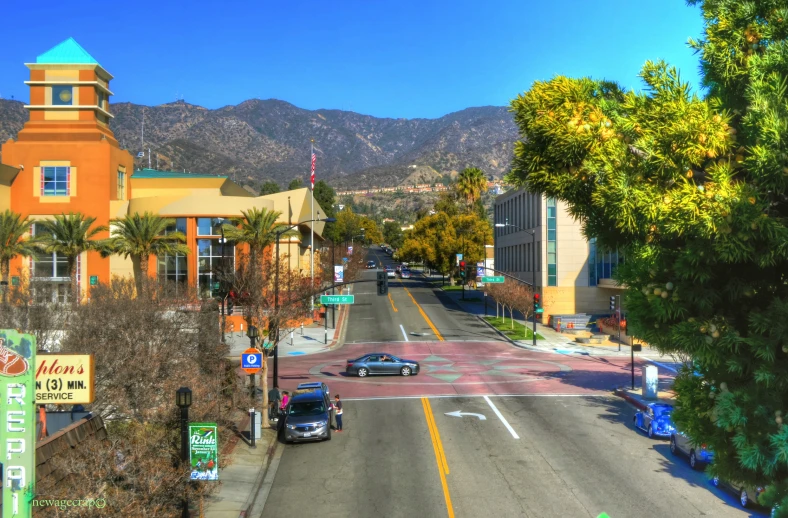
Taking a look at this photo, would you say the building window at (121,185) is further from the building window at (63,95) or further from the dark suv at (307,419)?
the dark suv at (307,419)

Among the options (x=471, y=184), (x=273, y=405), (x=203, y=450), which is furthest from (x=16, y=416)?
(x=471, y=184)

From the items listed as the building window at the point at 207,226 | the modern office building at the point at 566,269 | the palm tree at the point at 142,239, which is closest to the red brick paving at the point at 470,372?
the palm tree at the point at 142,239

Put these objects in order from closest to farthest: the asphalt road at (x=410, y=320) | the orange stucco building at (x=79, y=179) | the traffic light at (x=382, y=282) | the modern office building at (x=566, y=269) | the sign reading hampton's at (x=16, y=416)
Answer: the sign reading hampton's at (x=16, y=416) → the traffic light at (x=382, y=282) → the asphalt road at (x=410, y=320) → the orange stucco building at (x=79, y=179) → the modern office building at (x=566, y=269)

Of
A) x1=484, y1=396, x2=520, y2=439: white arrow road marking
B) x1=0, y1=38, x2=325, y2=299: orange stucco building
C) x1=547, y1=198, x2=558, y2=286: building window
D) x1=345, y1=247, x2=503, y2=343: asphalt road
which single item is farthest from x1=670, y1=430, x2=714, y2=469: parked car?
x1=547, y1=198, x2=558, y2=286: building window

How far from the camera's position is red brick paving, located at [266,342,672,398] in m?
35.8

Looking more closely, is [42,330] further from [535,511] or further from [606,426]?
[606,426]

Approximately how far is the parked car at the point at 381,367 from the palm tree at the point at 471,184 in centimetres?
7269

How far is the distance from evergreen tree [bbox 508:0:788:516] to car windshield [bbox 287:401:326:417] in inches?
795

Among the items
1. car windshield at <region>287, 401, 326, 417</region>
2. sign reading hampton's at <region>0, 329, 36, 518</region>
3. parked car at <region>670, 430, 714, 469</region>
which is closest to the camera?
sign reading hampton's at <region>0, 329, 36, 518</region>

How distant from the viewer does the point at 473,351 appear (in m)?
50.0

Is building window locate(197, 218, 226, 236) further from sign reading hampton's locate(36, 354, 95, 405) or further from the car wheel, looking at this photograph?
the car wheel

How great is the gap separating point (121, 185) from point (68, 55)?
1216 cm

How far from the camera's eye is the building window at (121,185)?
2527 inches

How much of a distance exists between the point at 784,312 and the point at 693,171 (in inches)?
58.1
